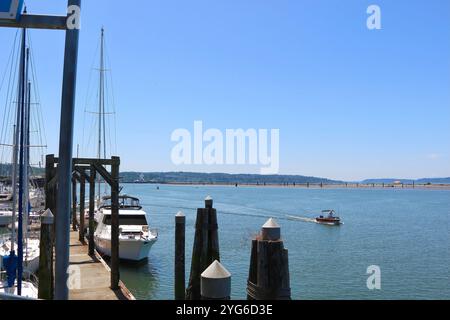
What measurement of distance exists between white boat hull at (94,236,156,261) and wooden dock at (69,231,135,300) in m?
2.42

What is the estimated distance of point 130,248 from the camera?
24.2 metres

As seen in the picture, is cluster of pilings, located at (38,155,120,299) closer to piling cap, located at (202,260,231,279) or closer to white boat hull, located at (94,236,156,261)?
white boat hull, located at (94,236,156,261)

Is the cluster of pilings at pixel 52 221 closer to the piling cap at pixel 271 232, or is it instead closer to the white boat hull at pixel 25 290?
the white boat hull at pixel 25 290

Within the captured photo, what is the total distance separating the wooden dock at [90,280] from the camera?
1373cm

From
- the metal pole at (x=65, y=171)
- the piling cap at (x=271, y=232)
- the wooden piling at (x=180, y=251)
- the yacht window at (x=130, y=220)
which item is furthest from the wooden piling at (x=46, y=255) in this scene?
the yacht window at (x=130, y=220)

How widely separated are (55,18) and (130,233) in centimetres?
2259

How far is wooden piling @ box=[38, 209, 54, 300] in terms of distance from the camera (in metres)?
11.3

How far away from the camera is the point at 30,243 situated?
21406 millimetres

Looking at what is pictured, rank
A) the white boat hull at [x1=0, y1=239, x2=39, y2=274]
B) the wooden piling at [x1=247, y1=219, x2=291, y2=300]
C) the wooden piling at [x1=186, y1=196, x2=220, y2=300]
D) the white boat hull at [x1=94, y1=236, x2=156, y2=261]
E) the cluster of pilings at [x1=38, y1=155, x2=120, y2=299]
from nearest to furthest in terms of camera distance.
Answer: the wooden piling at [x1=247, y1=219, x2=291, y2=300] → the cluster of pilings at [x1=38, y1=155, x2=120, y2=299] → the wooden piling at [x1=186, y1=196, x2=220, y2=300] → the white boat hull at [x1=0, y1=239, x2=39, y2=274] → the white boat hull at [x1=94, y1=236, x2=156, y2=261]

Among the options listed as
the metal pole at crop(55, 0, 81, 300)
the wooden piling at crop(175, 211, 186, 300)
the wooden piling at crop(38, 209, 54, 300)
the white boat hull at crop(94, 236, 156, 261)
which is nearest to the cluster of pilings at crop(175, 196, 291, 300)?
the metal pole at crop(55, 0, 81, 300)

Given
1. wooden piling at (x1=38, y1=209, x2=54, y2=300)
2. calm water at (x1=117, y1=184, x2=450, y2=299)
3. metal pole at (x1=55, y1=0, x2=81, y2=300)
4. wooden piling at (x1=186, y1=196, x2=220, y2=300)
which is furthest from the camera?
calm water at (x1=117, y1=184, x2=450, y2=299)

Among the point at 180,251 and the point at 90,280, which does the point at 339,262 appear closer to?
the point at 90,280
